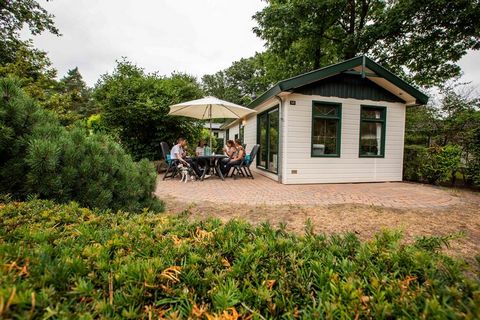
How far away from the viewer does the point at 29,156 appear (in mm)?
1542

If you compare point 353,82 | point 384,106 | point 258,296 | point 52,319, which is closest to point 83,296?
point 52,319

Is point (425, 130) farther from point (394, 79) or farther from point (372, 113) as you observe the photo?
point (394, 79)

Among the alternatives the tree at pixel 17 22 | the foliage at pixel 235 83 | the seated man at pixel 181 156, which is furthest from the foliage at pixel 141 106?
the foliage at pixel 235 83

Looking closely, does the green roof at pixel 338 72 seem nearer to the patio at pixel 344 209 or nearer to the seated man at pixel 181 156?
the patio at pixel 344 209

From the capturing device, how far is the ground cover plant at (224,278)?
1.86 ft

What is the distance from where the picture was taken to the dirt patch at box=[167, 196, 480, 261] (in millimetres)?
3068

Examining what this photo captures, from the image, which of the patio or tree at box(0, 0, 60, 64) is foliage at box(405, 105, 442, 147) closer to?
the patio

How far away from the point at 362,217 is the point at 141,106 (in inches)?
326

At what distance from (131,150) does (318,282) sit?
1017 cm

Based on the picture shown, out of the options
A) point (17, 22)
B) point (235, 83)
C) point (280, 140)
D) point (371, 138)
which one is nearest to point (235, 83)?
point (235, 83)

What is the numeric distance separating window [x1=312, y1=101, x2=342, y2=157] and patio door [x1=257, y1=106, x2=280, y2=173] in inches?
48.8

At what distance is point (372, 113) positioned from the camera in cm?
781

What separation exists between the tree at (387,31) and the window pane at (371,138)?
565 cm

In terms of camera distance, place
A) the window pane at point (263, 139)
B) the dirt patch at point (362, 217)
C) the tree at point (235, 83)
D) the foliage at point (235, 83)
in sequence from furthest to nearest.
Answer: the tree at point (235, 83) → the foliage at point (235, 83) → the window pane at point (263, 139) → the dirt patch at point (362, 217)
